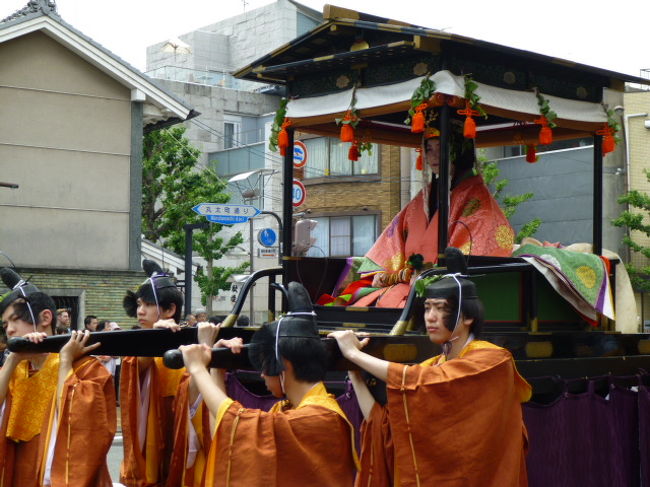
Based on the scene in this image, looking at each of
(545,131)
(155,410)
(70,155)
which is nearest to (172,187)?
(70,155)

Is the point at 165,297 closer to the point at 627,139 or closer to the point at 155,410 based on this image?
the point at 155,410

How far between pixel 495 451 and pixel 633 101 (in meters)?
22.4

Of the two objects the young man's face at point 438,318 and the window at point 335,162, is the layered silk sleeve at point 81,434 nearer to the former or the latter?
the young man's face at point 438,318

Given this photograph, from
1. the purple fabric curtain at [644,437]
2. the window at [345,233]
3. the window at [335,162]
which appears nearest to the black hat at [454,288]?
the purple fabric curtain at [644,437]

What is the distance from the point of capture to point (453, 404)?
180 inches

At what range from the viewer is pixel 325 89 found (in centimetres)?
731

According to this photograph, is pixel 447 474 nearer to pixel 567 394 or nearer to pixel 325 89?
pixel 567 394

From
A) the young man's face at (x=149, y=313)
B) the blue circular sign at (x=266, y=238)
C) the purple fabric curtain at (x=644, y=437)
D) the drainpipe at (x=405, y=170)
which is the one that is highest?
the drainpipe at (x=405, y=170)

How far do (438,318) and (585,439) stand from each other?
9.21ft

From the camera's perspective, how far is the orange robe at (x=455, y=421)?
4.55 metres

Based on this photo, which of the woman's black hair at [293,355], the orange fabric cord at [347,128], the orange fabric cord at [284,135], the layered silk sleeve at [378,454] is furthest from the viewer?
the orange fabric cord at [284,135]

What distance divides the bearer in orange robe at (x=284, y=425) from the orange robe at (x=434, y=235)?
2875 millimetres

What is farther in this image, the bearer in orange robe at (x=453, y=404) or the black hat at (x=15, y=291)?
the black hat at (x=15, y=291)

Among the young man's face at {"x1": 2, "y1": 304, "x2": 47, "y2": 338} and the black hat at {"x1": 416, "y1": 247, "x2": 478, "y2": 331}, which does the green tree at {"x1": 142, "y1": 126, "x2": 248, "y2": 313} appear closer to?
the young man's face at {"x1": 2, "y1": 304, "x2": 47, "y2": 338}
